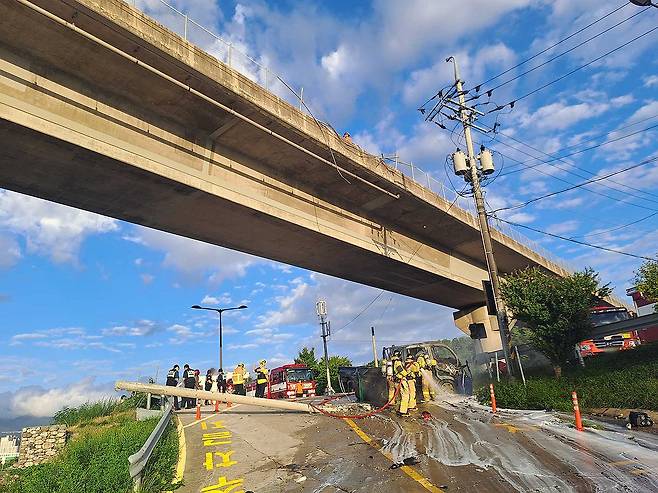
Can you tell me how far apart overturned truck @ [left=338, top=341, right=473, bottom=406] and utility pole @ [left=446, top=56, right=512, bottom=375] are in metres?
1.82

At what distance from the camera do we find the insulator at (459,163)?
19953mm

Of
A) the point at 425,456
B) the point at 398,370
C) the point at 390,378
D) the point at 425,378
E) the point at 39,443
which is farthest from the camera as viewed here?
the point at 425,378

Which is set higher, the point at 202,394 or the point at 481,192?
the point at 481,192

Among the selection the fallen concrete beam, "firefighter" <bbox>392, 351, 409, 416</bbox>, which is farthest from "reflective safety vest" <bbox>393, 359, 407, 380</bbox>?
the fallen concrete beam

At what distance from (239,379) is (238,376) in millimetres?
174

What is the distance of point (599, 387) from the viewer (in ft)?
45.1

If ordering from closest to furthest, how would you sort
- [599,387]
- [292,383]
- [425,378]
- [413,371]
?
[599,387], [413,371], [425,378], [292,383]

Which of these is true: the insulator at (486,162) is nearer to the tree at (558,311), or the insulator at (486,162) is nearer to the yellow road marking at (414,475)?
the tree at (558,311)

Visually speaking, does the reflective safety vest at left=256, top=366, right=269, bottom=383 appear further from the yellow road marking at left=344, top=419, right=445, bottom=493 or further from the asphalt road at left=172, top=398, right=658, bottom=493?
the yellow road marking at left=344, top=419, right=445, bottom=493

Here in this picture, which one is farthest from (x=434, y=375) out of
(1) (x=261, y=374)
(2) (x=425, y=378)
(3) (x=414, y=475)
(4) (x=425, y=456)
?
(3) (x=414, y=475)

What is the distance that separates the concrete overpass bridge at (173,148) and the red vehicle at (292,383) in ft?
40.2

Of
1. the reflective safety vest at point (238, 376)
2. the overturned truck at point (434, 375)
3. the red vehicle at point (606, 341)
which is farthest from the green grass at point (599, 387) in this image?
the reflective safety vest at point (238, 376)

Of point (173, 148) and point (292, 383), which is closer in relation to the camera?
point (173, 148)

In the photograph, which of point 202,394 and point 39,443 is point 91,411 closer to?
point 39,443
